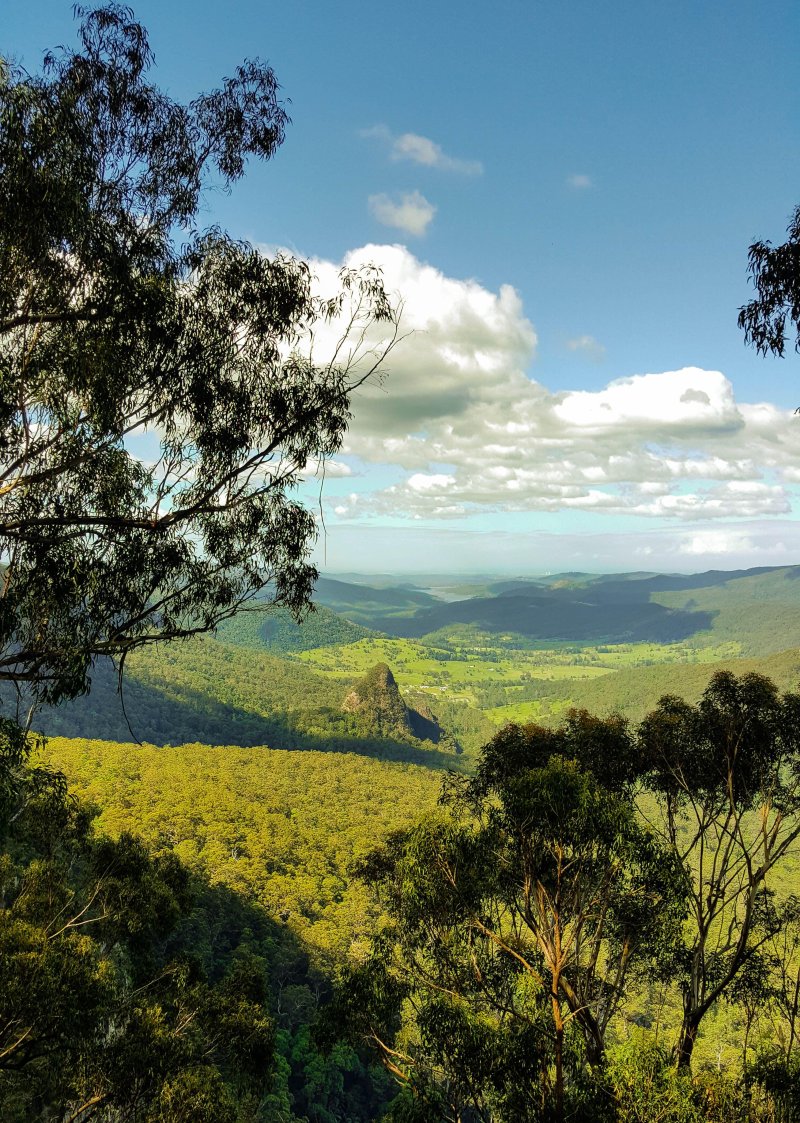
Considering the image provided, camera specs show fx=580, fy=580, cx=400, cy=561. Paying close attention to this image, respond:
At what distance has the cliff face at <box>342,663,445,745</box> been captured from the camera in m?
90.7

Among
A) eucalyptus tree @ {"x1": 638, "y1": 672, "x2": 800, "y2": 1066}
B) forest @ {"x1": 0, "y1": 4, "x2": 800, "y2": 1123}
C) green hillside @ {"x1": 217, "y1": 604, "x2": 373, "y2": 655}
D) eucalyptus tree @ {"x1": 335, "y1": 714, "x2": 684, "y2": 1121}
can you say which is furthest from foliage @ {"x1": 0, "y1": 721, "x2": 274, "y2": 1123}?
green hillside @ {"x1": 217, "y1": 604, "x2": 373, "y2": 655}

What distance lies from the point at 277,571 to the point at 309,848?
1299 inches

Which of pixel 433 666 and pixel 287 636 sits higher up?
pixel 287 636

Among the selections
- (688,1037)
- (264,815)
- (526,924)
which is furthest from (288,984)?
(688,1037)

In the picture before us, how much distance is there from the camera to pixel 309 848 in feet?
115

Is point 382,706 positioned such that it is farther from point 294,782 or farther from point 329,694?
point 294,782

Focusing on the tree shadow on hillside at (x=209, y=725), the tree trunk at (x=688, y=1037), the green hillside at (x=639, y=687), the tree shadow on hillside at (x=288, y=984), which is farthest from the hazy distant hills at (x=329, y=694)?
the tree trunk at (x=688, y=1037)

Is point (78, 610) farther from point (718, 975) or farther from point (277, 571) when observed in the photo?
point (718, 975)

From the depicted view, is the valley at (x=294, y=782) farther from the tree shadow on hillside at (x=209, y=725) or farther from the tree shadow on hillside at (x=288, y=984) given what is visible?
the tree shadow on hillside at (x=209, y=725)

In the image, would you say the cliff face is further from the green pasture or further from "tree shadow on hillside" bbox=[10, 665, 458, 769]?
the green pasture

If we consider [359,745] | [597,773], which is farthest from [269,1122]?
[359,745]

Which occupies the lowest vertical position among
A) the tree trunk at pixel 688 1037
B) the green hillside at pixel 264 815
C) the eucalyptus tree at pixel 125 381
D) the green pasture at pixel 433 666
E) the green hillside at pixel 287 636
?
the green pasture at pixel 433 666

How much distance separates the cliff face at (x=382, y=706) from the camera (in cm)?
9069

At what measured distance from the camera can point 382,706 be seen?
306ft
